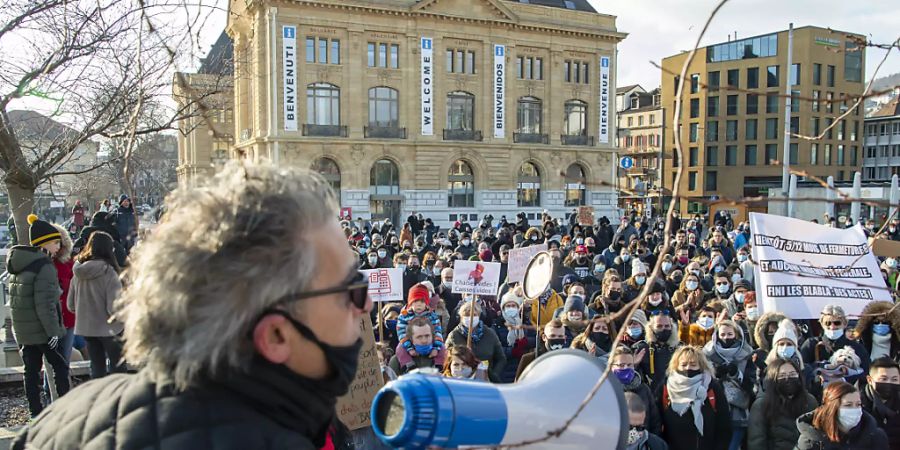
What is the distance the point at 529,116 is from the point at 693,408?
39.7 meters

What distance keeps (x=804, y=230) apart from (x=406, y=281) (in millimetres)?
5832

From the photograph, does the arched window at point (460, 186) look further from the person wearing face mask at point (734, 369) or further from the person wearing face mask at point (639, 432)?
the person wearing face mask at point (639, 432)

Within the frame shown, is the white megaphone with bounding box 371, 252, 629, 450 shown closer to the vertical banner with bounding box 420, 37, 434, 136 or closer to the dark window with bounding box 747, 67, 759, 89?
the vertical banner with bounding box 420, 37, 434, 136

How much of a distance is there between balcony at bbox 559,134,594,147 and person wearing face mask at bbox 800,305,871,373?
38112 millimetres

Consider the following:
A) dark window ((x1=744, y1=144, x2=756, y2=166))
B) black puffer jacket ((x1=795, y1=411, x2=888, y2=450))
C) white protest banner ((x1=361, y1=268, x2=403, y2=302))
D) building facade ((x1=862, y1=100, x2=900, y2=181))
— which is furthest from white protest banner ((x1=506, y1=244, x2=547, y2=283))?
building facade ((x1=862, y1=100, x2=900, y2=181))

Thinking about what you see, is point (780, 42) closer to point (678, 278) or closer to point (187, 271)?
point (678, 278)

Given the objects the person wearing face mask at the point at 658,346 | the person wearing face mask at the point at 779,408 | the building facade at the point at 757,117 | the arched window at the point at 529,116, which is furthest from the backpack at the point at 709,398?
the building facade at the point at 757,117

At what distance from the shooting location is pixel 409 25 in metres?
39.6

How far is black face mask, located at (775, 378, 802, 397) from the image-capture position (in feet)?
15.9

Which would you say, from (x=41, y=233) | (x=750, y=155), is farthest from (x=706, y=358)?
(x=750, y=155)

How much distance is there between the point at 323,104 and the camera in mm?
38594

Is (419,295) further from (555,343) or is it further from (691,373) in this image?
(691,373)

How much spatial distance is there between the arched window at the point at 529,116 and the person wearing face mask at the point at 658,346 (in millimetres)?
37570

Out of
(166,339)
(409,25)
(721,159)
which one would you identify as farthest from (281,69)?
(721,159)
